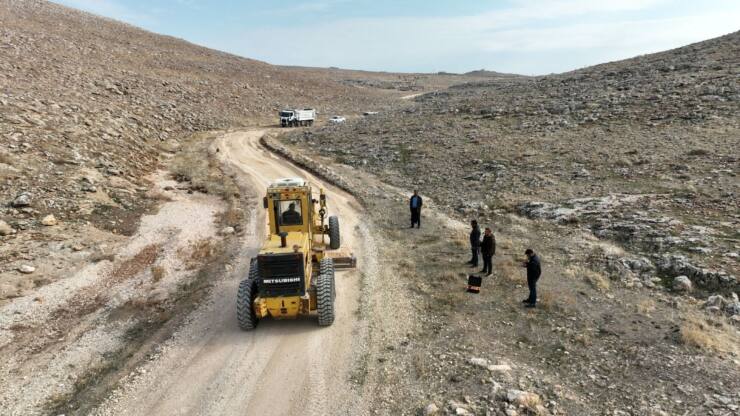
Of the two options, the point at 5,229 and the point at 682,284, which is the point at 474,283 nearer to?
the point at 682,284

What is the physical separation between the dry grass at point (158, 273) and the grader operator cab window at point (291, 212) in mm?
5444

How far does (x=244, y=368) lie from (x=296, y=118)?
4557cm

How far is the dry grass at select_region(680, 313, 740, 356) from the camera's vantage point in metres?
9.66

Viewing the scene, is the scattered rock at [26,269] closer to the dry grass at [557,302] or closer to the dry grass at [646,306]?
the dry grass at [557,302]

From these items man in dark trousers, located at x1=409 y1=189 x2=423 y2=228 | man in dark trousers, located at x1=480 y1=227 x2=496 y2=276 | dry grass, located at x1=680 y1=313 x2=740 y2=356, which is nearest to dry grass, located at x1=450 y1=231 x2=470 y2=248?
man in dark trousers, located at x1=409 y1=189 x2=423 y2=228

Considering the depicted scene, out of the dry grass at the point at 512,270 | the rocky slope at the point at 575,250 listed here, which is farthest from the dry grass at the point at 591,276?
the dry grass at the point at 512,270

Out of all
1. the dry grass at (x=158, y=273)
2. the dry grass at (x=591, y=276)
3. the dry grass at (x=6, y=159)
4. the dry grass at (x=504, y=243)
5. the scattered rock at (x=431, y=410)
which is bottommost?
the scattered rock at (x=431, y=410)

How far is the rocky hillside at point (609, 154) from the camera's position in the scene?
15258 millimetres

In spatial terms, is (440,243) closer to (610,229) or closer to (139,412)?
(610,229)

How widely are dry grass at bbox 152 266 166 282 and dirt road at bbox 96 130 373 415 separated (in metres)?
2.81

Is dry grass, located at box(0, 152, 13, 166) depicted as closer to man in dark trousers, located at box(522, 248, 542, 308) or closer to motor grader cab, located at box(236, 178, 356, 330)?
motor grader cab, located at box(236, 178, 356, 330)

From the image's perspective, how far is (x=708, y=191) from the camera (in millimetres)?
18453

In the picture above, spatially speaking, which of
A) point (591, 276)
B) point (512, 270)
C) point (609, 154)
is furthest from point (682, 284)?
point (609, 154)

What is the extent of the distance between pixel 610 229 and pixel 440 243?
6.26m
